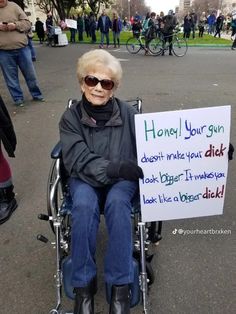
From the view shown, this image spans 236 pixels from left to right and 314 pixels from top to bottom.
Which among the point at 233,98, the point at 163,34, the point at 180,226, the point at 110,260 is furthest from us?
the point at 163,34

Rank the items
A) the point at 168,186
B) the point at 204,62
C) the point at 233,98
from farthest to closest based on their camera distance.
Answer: the point at 204,62 → the point at 233,98 → the point at 168,186

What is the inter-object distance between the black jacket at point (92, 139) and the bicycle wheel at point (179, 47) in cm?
1109

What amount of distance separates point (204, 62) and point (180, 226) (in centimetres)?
923

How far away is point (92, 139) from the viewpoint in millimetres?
2301

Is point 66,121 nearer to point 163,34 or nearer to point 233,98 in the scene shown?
point 233,98

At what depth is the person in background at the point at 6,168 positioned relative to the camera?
9.37 ft

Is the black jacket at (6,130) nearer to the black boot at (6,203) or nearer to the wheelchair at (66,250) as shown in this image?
the black boot at (6,203)

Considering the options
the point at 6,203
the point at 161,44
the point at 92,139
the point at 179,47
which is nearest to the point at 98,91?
the point at 92,139

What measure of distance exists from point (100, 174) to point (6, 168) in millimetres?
1272

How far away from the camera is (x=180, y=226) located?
9.62 ft

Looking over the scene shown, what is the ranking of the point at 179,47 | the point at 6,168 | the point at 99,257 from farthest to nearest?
the point at 179,47 < the point at 6,168 < the point at 99,257

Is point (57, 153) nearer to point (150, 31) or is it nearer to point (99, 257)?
point (99, 257)

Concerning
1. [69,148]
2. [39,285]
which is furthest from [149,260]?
[69,148]

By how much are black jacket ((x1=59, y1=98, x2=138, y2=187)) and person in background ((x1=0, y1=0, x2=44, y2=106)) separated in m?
3.61
